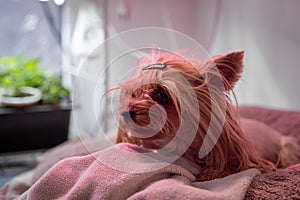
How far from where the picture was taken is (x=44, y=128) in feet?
6.47

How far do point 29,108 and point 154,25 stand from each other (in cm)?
72

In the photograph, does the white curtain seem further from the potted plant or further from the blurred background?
the potted plant

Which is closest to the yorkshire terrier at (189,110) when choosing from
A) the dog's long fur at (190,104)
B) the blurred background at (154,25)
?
the dog's long fur at (190,104)

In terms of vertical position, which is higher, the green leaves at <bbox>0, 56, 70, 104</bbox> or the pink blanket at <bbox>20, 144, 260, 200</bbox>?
the pink blanket at <bbox>20, 144, 260, 200</bbox>

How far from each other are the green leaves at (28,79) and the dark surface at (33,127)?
0.32 ft

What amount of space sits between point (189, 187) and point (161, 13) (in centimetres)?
163

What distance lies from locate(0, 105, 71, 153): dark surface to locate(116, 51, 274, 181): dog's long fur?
4.01 ft

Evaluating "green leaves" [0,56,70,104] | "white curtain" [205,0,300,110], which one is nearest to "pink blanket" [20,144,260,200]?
"white curtain" [205,0,300,110]

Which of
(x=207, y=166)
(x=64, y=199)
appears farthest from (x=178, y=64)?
(x=64, y=199)

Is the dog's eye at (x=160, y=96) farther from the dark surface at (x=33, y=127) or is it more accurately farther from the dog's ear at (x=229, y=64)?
the dark surface at (x=33, y=127)

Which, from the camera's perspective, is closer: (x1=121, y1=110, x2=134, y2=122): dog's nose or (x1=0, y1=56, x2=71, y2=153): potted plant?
(x1=121, y1=110, x2=134, y2=122): dog's nose

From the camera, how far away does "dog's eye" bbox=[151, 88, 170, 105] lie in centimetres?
75

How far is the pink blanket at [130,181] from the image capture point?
68cm

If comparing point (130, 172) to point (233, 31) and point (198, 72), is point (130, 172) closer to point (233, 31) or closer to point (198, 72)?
point (198, 72)
